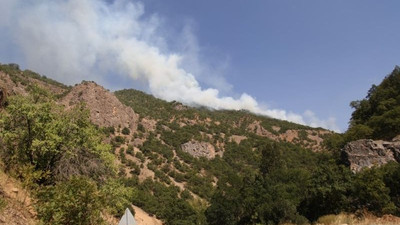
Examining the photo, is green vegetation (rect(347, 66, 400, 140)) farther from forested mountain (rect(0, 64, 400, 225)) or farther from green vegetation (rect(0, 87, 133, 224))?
green vegetation (rect(0, 87, 133, 224))

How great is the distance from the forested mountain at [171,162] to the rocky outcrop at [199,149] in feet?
1.18

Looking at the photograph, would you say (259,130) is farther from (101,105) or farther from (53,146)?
(53,146)

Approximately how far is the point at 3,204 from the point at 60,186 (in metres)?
1.75

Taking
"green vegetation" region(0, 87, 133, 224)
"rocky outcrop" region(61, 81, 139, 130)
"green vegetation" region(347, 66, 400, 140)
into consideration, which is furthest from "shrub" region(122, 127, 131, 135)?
"green vegetation" region(0, 87, 133, 224)

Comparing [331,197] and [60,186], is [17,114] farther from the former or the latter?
[331,197]

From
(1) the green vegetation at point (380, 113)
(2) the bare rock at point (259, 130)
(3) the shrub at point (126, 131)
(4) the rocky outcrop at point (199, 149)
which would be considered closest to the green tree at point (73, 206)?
(1) the green vegetation at point (380, 113)

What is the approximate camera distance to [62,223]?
9586mm

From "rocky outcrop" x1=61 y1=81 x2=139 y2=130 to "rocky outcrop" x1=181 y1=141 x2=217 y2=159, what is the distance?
690 inches

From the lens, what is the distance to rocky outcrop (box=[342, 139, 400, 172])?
39.9m

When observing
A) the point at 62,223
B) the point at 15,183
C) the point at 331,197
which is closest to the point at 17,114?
the point at 15,183

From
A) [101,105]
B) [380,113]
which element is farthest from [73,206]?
[101,105]

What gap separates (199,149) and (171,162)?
16.7m

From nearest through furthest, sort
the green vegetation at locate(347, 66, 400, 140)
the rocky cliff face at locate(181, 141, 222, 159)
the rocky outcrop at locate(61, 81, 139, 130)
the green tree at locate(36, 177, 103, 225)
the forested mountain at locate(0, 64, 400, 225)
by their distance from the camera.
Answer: the green tree at locate(36, 177, 103, 225) → the forested mountain at locate(0, 64, 400, 225) → the green vegetation at locate(347, 66, 400, 140) → the rocky outcrop at locate(61, 81, 139, 130) → the rocky cliff face at locate(181, 141, 222, 159)

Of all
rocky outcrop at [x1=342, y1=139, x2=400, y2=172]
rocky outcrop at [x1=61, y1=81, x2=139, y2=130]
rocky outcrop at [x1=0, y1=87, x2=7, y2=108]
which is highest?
rocky outcrop at [x1=61, y1=81, x2=139, y2=130]
